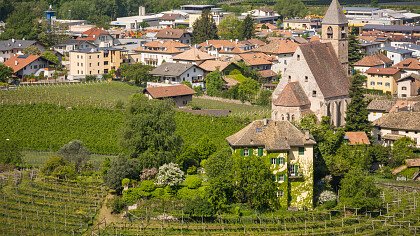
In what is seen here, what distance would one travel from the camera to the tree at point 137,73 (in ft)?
207

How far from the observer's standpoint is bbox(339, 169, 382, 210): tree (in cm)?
3716

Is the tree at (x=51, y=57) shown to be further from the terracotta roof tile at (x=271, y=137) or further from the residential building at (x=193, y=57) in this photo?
the terracotta roof tile at (x=271, y=137)

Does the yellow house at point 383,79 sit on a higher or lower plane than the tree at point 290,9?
lower

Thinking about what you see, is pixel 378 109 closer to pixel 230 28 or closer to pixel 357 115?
pixel 357 115

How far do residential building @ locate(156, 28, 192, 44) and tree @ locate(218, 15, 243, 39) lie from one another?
10.7ft

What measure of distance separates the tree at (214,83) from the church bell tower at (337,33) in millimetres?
8696

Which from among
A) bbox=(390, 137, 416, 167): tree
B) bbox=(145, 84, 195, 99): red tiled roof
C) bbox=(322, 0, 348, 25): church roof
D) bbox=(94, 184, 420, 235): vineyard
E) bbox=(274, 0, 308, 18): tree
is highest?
bbox=(322, 0, 348, 25): church roof

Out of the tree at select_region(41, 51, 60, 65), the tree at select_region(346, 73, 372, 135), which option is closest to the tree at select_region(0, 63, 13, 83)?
the tree at select_region(41, 51, 60, 65)

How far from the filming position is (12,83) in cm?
6266

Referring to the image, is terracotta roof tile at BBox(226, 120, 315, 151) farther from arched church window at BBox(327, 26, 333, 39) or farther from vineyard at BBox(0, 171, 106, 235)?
arched church window at BBox(327, 26, 333, 39)

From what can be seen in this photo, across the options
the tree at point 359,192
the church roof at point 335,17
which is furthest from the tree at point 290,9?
the tree at point 359,192

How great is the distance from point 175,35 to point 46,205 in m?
44.0

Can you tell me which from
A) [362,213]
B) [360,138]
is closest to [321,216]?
[362,213]

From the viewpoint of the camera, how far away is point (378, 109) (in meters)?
51.6
